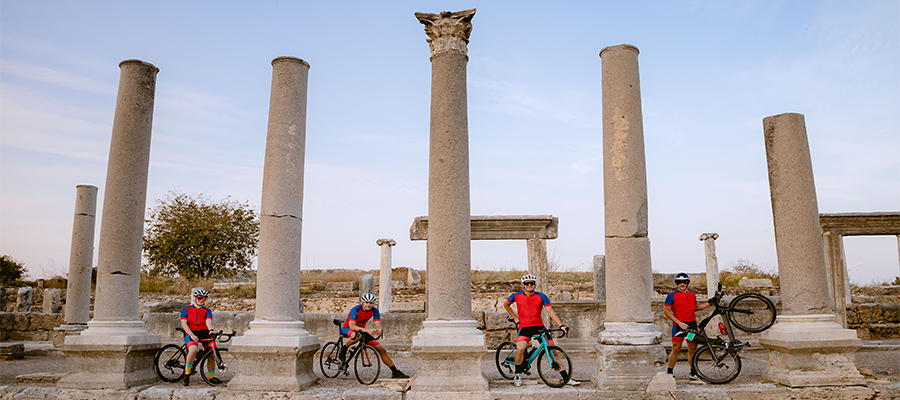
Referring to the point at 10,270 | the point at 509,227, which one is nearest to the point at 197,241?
the point at 10,270

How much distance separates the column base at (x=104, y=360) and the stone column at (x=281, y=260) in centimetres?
161

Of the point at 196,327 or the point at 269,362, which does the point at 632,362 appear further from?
the point at 196,327

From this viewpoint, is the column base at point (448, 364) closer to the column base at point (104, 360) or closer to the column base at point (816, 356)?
the column base at point (816, 356)

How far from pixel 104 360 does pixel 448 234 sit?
496 cm

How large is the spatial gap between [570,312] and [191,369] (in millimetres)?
7921

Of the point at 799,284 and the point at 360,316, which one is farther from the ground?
the point at 799,284

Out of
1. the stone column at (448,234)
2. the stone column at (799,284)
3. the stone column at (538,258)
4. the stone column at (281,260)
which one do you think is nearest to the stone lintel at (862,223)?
the stone column at (538,258)

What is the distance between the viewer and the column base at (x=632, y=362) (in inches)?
278

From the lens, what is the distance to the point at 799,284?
25.4ft

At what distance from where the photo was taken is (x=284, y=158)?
26.6ft

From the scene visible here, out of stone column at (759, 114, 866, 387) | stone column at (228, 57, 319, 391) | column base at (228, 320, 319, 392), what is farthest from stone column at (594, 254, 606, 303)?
column base at (228, 320, 319, 392)

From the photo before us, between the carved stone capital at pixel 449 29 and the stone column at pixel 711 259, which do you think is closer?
the carved stone capital at pixel 449 29

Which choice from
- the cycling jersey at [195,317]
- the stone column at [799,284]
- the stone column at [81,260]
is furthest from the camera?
the stone column at [81,260]

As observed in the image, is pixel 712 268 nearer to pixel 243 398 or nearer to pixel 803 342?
pixel 803 342
